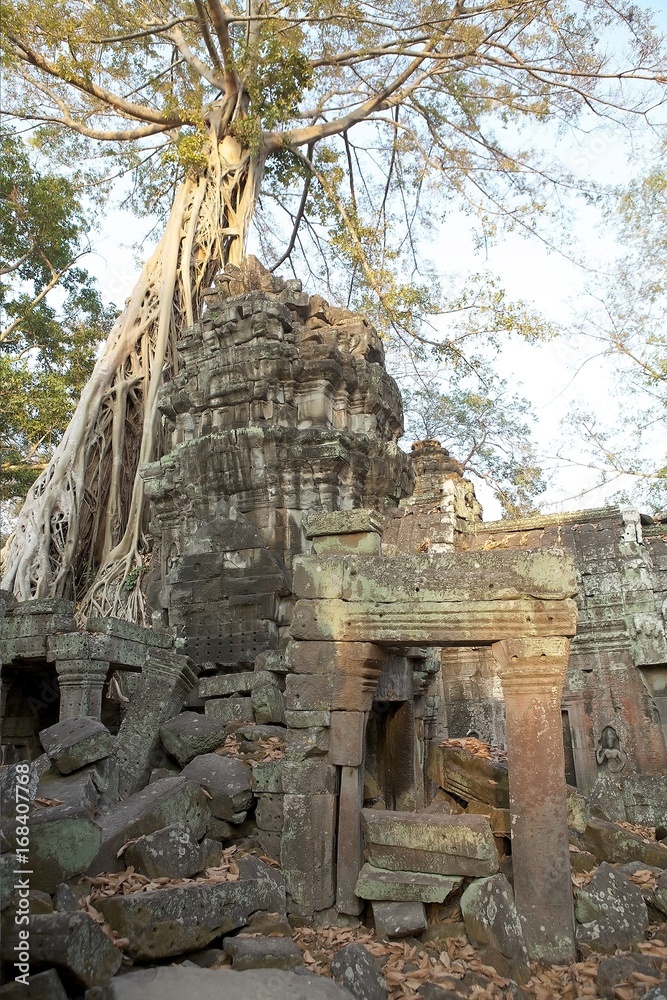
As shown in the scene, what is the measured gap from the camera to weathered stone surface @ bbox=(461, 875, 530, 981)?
3730 millimetres

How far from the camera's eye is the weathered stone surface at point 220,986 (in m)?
3.00

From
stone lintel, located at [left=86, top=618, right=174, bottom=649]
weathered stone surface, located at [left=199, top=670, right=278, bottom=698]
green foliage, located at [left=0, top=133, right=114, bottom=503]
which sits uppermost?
green foliage, located at [left=0, top=133, right=114, bottom=503]

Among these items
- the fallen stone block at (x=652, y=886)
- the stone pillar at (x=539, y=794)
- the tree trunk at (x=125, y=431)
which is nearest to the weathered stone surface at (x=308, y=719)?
the stone pillar at (x=539, y=794)

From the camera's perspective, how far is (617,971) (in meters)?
3.49

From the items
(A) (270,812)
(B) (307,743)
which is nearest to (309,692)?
(B) (307,743)

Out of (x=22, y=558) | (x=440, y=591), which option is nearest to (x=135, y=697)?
(x=440, y=591)

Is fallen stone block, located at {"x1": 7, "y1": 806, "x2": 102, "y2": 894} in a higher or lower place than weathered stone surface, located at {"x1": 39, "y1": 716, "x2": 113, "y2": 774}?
lower

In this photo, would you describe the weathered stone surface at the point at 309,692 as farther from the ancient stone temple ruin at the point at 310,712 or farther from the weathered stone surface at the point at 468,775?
the weathered stone surface at the point at 468,775

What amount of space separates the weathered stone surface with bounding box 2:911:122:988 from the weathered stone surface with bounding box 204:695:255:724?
2.88 meters

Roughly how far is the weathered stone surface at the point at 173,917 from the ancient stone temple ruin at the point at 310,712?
0.05 feet

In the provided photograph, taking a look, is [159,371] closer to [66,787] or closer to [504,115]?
[66,787]

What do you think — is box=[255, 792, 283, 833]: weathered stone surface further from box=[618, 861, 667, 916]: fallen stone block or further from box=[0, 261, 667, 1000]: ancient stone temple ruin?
box=[618, 861, 667, 916]: fallen stone block

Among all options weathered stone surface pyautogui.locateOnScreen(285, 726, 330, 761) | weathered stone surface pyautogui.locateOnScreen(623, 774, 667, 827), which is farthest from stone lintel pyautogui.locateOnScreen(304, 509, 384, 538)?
weathered stone surface pyautogui.locateOnScreen(623, 774, 667, 827)

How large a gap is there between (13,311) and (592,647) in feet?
42.9
